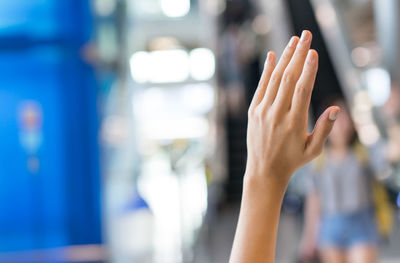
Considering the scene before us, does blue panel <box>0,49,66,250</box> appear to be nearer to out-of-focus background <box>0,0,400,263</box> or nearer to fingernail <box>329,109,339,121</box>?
out-of-focus background <box>0,0,400,263</box>

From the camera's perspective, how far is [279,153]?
3.48ft

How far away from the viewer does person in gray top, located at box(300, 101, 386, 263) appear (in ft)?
12.2

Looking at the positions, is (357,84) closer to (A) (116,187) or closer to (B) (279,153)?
(A) (116,187)

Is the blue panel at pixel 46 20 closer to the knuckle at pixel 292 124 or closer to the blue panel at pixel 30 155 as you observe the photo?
the blue panel at pixel 30 155

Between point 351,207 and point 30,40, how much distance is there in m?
3.41

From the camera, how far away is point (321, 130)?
40.1 inches

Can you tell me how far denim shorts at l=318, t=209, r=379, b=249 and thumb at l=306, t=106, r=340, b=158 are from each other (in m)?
2.81

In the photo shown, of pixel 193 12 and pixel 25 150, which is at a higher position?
pixel 193 12

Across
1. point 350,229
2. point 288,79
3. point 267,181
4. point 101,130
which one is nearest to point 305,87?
point 288,79

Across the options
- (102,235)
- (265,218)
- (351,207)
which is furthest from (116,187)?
(265,218)

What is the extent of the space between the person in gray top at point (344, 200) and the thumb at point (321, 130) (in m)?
2.80

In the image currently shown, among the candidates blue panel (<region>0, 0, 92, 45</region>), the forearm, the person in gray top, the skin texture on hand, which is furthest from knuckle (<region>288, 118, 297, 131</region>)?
blue panel (<region>0, 0, 92, 45</region>)

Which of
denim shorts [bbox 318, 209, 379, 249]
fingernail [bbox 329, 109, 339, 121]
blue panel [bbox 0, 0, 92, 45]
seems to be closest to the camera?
fingernail [bbox 329, 109, 339, 121]

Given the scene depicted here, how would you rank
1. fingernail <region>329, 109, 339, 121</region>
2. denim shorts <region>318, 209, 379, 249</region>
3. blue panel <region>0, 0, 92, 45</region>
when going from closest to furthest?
fingernail <region>329, 109, 339, 121</region> → denim shorts <region>318, 209, 379, 249</region> → blue panel <region>0, 0, 92, 45</region>
